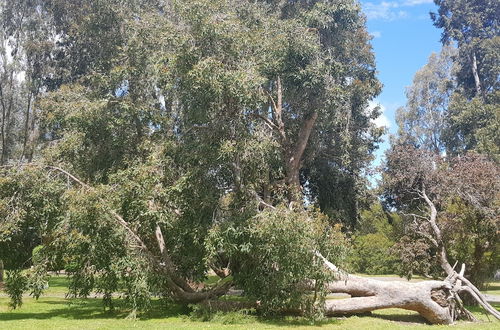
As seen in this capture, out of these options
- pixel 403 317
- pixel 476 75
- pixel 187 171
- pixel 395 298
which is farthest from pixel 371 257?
pixel 187 171

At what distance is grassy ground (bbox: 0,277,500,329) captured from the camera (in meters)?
12.9

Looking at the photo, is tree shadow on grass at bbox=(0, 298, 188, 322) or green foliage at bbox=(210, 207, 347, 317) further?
tree shadow on grass at bbox=(0, 298, 188, 322)

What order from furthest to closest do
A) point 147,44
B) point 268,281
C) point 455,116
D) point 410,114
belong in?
point 410,114
point 455,116
point 147,44
point 268,281

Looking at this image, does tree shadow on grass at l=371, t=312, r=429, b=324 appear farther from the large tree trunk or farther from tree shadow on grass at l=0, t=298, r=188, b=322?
tree shadow on grass at l=0, t=298, r=188, b=322

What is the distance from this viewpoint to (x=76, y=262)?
1463 cm

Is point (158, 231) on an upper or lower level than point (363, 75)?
lower

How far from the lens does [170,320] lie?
14.2 metres

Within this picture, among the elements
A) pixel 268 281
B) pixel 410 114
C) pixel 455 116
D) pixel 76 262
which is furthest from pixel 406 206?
pixel 410 114

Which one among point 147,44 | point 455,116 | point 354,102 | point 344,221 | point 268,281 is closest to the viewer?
point 268,281

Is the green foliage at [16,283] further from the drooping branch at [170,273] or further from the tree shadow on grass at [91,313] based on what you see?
the drooping branch at [170,273]

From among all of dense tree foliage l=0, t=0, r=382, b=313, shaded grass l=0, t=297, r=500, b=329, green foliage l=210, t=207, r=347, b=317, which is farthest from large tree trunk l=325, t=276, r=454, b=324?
dense tree foliage l=0, t=0, r=382, b=313

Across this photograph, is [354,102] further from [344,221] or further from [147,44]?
[147,44]

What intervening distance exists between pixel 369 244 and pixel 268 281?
84.6 ft

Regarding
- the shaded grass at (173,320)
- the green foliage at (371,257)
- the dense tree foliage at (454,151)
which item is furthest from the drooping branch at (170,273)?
the green foliage at (371,257)
